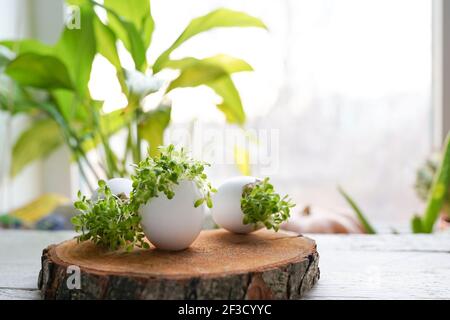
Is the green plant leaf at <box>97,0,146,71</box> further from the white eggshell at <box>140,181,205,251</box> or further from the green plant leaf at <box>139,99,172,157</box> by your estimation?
the white eggshell at <box>140,181,205,251</box>

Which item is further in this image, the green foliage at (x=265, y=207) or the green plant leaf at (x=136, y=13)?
the green plant leaf at (x=136, y=13)

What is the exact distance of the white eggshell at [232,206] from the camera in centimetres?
68

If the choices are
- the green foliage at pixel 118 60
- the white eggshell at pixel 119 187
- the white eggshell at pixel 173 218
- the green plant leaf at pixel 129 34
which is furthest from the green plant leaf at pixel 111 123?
the white eggshell at pixel 173 218

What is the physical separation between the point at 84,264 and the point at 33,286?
0.13 m

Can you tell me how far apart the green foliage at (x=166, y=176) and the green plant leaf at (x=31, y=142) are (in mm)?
911

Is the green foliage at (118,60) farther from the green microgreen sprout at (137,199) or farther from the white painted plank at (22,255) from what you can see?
the green microgreen sprout at (137,199)

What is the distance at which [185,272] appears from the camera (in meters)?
0.50

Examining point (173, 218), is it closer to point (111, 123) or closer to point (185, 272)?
point (185, 272)

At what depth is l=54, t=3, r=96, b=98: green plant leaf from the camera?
1053 millimetres

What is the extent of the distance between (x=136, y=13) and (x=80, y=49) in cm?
14

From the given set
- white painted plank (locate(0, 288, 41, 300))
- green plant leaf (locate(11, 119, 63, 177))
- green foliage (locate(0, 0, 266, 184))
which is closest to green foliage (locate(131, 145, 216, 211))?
white painted plank (locate(0, 288, 41, 300))

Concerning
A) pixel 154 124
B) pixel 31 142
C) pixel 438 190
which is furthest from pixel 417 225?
pixel 31 142

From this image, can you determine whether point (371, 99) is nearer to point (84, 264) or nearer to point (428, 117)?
point (428, 117)
